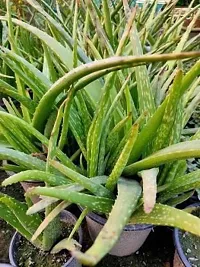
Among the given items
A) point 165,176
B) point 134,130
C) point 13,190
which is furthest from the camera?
point 13,190

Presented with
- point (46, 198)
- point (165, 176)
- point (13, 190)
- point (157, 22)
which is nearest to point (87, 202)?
point (46, 198)

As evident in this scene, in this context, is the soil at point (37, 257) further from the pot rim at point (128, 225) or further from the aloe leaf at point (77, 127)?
the aloe leaf at point (77, 127)

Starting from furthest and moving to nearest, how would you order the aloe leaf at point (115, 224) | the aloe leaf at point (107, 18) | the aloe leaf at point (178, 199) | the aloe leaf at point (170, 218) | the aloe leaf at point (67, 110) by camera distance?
1. the aloe leaf at point (107, 18)
2. the aloe leaf at point (178, 199)
3. the aloe leaf at point (67, 110)
4. the aloe leaf at point (170, 218)
5. the aloe leaf at point (115, 224)

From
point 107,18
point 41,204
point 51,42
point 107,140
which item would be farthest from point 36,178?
point 107,18

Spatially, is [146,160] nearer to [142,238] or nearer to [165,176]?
[165,176]

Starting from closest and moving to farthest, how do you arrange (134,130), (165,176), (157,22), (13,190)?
(134,130) → (165,176) → (13,190) → (157,22)

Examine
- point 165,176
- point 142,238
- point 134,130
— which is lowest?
point 142,238

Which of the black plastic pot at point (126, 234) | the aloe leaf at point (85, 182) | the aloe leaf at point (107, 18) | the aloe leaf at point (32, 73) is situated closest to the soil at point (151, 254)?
the black plastic pot at point (126, 234)
